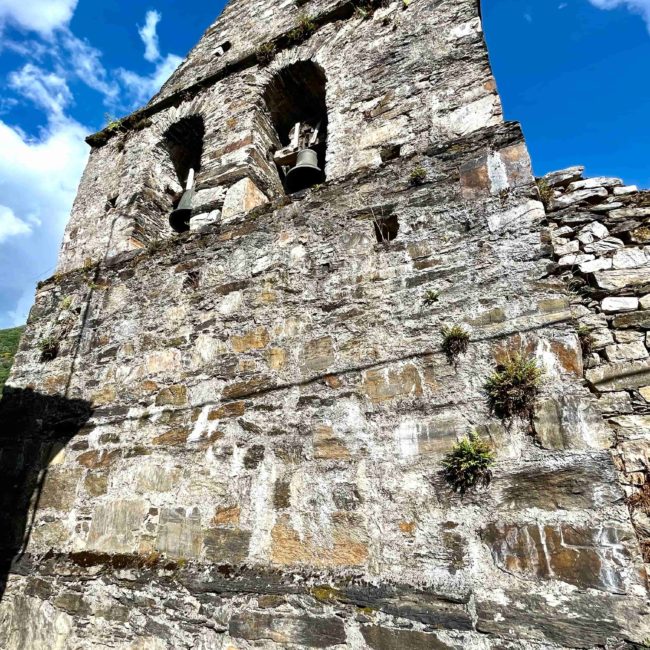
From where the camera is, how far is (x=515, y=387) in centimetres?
245

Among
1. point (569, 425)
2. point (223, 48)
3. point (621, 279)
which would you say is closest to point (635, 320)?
point (621, 279)

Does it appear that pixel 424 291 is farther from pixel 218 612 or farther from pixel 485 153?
pixel 218 612

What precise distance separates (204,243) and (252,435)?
1896 millimetres

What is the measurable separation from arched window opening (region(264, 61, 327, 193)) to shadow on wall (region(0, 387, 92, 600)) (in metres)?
3.26

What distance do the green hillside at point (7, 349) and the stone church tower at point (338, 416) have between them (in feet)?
14.5

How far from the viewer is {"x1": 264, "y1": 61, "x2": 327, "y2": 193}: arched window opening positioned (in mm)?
5367

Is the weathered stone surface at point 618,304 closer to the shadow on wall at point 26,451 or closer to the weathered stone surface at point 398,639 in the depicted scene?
the weathered stone surface at point 398,639

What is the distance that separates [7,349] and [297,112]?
8811mm

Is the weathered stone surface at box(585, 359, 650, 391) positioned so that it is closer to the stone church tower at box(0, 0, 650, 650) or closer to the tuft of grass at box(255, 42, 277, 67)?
the stone church tower at box(0, 0, 650, 650)

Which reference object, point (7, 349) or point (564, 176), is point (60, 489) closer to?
point (564, 176)

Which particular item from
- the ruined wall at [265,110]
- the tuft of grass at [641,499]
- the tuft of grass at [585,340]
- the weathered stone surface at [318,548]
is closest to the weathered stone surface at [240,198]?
the ruined wall at [265,110]

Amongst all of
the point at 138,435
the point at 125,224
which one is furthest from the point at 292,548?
the point at 125,224

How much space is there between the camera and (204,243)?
163 inches

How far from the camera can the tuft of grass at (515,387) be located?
2418 millimetres
